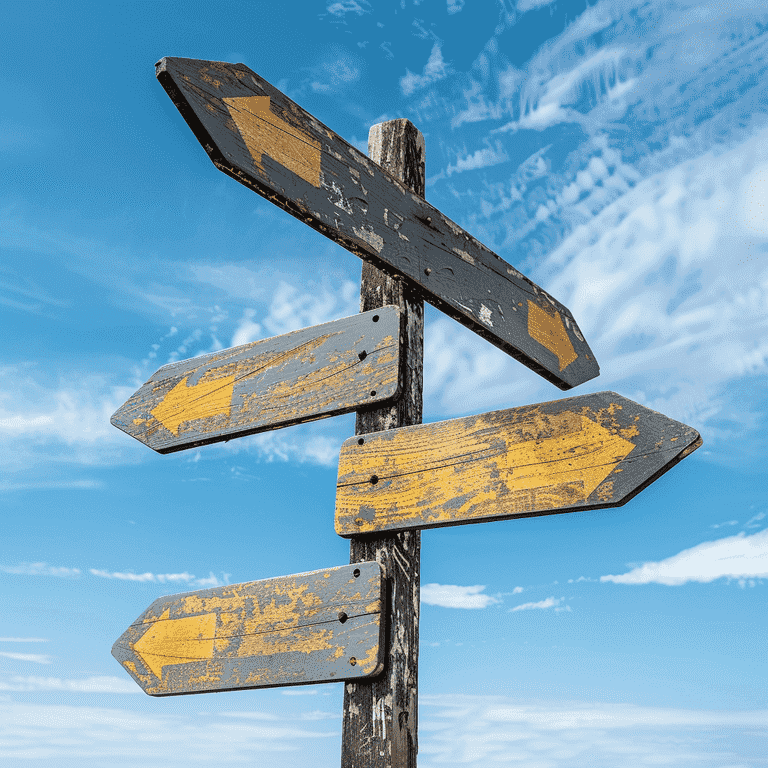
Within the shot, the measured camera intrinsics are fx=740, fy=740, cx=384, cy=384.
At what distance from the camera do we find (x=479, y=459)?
6.82ft

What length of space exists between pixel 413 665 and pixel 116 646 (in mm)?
1157

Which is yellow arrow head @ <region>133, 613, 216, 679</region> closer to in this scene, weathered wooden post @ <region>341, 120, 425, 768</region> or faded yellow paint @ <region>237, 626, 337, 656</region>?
faded yellow paint @ <region>237, 626, 337, 656</region>

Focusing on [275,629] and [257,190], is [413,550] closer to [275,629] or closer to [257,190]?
[275,629]

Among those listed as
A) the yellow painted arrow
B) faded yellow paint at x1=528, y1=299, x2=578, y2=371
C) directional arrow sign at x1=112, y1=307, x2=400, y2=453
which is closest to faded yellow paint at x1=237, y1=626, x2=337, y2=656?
directional arrow sign at x1=112, y1=307, x2=400, y2=453

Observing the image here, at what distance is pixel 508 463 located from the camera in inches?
80.1

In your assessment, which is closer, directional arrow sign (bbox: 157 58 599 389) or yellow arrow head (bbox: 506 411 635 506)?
directional arrow sign (bbox: 157 58 599 389)

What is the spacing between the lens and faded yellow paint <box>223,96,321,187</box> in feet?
5.69

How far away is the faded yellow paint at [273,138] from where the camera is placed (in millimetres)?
1734

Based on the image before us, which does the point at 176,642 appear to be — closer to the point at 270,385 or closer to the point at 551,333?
the point at 270,385

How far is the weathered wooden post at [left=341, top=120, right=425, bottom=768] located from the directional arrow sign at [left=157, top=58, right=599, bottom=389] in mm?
150

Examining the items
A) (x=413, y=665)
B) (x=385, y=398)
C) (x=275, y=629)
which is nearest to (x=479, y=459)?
(x=385, y=398)

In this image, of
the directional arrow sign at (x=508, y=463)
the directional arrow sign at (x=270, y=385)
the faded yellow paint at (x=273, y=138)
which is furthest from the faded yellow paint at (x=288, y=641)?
the faded yellow paint at (x=273, y=138)

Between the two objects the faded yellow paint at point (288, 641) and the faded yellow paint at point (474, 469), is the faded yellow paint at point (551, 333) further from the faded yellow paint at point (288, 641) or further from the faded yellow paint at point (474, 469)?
the faded yellow paint at point (288, 641)

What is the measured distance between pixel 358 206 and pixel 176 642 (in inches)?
61.3
